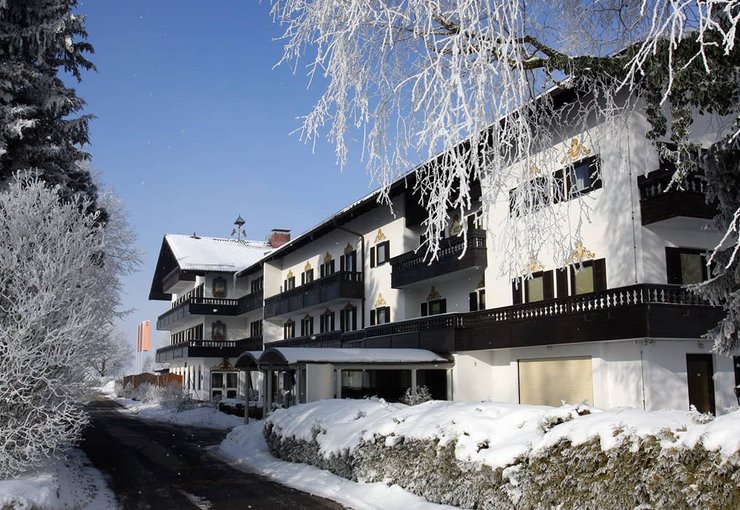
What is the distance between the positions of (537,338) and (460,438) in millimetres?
12125

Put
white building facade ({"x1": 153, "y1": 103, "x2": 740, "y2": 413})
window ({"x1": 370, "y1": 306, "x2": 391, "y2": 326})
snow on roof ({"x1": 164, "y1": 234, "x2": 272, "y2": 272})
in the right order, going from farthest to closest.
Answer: snow on roof ({"x1": 164, "y1": 234, "x2": 272, "y2": 272}) → window ({"x1": 370, "y1": 306, "x2": 391, "y2": 326}) → white building facade ({"x1": 153, "y1": 103, "x2": 740, "y2": 413})

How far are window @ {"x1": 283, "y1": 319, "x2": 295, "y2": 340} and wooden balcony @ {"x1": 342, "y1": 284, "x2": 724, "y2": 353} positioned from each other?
2046cm

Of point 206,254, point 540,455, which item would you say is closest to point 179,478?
point 540,455

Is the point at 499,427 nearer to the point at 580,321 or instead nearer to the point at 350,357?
the point at 580,321

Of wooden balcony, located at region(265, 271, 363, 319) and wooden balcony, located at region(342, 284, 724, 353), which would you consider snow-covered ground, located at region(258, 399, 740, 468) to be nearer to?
wooden balcony, located at region(342, 284, 724, 353)

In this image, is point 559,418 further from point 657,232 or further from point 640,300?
point 657,232

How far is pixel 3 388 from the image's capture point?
41.0 feet

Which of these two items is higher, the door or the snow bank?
the door

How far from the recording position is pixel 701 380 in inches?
838

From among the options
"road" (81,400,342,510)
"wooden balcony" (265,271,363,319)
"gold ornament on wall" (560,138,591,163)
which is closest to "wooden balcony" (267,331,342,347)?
"wooden balcony" (265,271,363,319)

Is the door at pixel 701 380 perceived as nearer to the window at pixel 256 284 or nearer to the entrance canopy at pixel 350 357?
the entrance canopy at pixel 350 357

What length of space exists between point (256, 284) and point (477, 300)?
3159 cm

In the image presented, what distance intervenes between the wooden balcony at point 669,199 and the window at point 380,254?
16.5m

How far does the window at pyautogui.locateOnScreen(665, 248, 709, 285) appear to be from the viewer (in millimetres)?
21219
